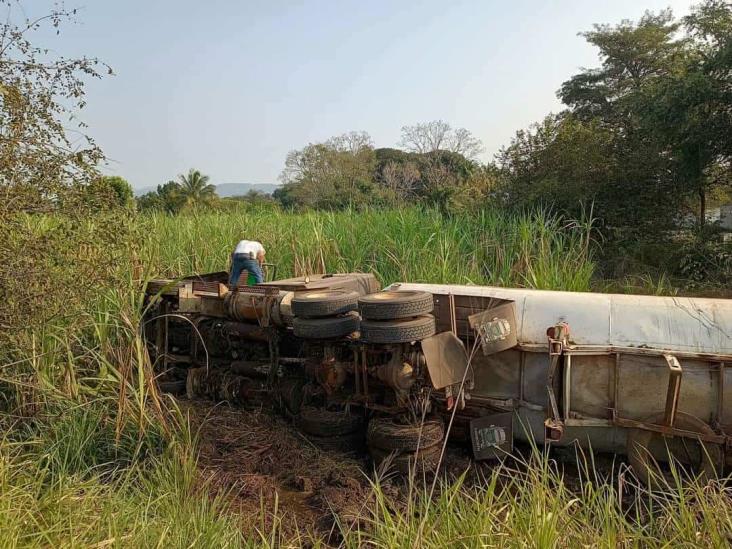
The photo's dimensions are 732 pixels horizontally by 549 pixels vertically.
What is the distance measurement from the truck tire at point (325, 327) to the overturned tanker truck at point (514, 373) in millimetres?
11

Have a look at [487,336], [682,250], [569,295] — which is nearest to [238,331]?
[487,336]

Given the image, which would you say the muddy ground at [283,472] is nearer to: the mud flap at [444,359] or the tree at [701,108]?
the mud flap at [444,359]

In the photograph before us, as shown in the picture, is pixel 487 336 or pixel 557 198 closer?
pixel 487 336

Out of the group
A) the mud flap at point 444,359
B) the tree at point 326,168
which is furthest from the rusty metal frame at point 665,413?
the tree at point 326,168

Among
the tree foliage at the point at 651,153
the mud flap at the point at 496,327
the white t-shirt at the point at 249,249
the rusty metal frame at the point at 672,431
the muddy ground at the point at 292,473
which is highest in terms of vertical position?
the tree foliage at the point at 651,153

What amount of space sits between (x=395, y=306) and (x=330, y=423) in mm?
1181

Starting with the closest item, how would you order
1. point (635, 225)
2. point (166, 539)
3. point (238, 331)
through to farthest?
point (166, 539)
point (238, 331)
point (635, 225)

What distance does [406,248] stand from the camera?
27.8ft

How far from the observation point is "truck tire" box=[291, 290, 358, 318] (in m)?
4.32

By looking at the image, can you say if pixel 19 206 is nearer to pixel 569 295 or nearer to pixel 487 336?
pixel 487 336

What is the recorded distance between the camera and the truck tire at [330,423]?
14.6ft

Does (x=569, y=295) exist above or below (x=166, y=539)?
above

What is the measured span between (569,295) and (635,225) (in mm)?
11450

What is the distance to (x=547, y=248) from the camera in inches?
310
